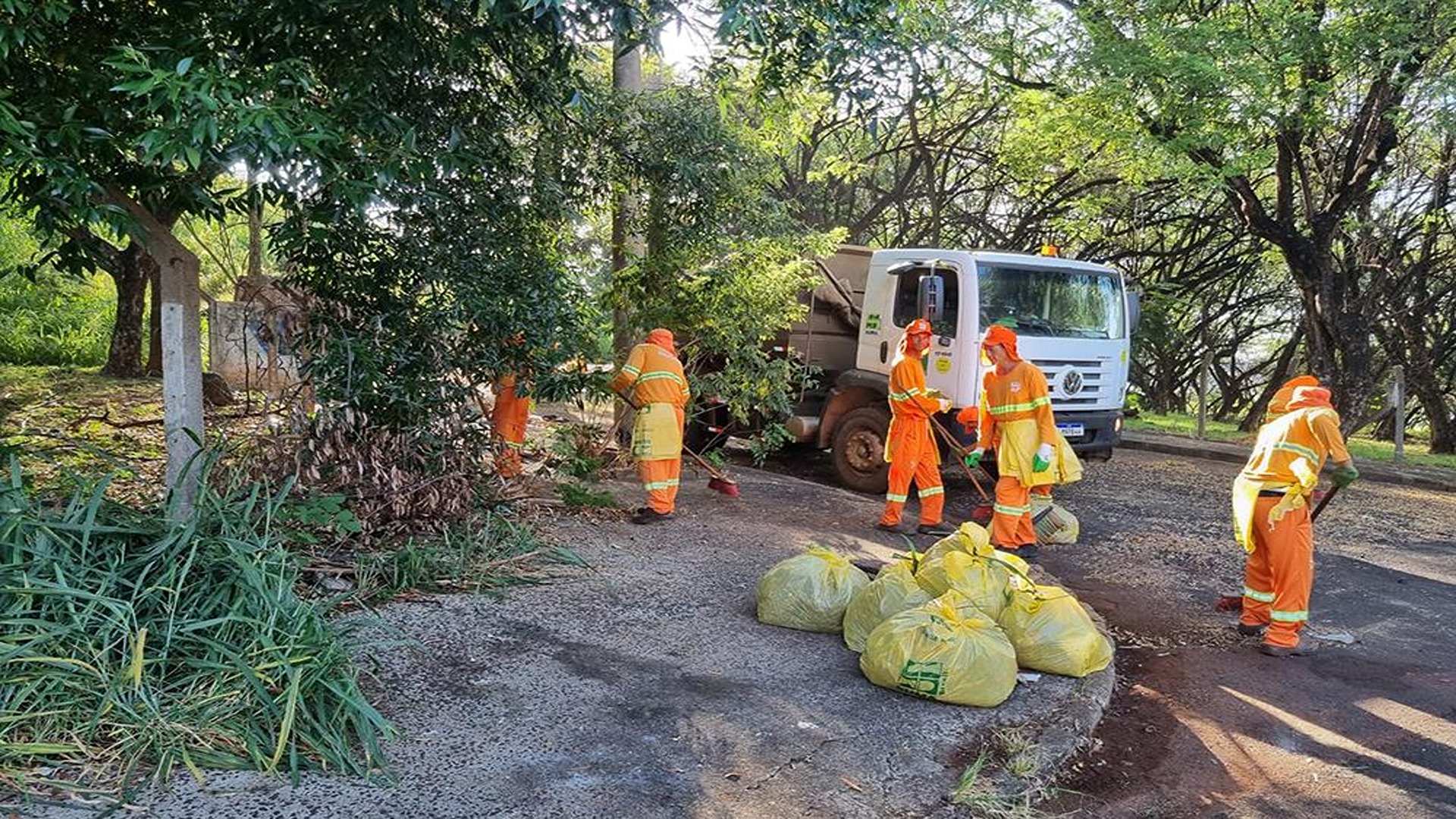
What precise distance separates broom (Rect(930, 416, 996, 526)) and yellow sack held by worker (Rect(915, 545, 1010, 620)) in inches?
101

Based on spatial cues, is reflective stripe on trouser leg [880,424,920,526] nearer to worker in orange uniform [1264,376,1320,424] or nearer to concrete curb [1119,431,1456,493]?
worker in orange uniform [1264,376,1320,424]

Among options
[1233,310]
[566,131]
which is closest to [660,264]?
[566,131]

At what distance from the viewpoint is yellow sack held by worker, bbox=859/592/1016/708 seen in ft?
12.2

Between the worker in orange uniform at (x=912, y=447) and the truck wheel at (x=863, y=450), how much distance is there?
4.61ft

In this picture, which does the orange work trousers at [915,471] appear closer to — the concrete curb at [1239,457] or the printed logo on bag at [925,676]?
the printed logo on bag at [925,676]

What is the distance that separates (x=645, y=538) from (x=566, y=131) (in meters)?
2.76

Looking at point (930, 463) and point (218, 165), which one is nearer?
point (218, 165)

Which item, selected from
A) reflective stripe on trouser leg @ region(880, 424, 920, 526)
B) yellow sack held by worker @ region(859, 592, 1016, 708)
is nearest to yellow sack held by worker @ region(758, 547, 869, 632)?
yellow sack held by worker @ region(859, 592, 1016, 708)

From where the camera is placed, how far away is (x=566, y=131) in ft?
20.6

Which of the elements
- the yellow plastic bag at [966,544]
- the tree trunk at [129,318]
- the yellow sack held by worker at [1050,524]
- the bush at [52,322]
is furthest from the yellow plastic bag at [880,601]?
the bush at [52,322]

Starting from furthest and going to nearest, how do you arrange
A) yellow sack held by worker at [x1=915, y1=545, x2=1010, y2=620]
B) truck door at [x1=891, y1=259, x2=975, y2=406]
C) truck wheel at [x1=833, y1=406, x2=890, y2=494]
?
1. truck wheel at [x1=833, y1=406, x2=890, y2=494]
2. truck door at [x1=891, y1=259, x2=975, y2=406]
3. yellow sack held by worker at [x1=915, y1=545, x2=1010, y2=620]

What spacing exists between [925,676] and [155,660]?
272cm

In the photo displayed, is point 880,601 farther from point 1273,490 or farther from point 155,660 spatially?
point 155,660

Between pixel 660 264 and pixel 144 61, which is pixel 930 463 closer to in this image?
pixel 660 264
